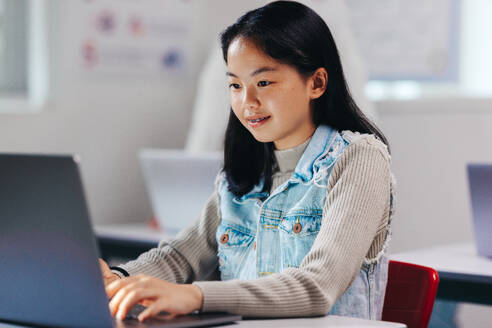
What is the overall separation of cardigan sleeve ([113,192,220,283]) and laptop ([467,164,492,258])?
2.23 feet

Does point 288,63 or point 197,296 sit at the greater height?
point 288,63

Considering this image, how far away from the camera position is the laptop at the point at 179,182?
7.91 ft

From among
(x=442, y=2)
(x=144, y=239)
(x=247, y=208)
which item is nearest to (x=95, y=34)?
(x=144, y=239)

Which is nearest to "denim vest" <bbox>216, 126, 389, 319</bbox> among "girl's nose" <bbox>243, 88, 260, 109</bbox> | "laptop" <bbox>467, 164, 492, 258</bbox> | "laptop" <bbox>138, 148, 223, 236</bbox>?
"girl's nose" <bbox>243, 88, 260, 109</bbox>

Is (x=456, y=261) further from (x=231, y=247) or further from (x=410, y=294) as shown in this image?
(x=231, y=247)

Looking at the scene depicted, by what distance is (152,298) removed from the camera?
0.96m

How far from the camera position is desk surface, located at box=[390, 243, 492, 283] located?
1.59 metres

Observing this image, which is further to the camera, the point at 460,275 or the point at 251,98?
the point at 460,275

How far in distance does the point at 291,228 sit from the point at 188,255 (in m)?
0.22

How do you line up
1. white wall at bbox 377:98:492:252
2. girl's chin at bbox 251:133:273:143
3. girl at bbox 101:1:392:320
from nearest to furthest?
1. girl at bbox 101:1:392:320
2. girl's chin at bbox 251:133:273:143
3. white wall at bbox 377:98:492:252

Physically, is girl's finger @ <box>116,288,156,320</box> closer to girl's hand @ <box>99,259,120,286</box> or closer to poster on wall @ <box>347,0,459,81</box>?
girl's hand @ <box>99,259,120,286</box>

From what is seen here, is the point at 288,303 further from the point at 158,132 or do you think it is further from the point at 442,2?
the point at 442,2

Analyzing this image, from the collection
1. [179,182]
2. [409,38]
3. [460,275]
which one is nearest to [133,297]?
[460,275]

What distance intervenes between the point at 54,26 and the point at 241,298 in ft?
6.50
